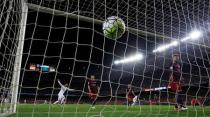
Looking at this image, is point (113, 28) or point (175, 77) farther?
point (175, 77)

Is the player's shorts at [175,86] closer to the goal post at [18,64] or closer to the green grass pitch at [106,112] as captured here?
the green grass pitch at [106,112]

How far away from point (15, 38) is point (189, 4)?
5733mm

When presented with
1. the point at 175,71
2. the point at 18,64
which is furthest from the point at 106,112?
the point at 18,64

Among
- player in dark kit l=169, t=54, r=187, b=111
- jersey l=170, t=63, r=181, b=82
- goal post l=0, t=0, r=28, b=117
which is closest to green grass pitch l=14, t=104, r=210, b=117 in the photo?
goal post l=0, t=0, r=28, b=117

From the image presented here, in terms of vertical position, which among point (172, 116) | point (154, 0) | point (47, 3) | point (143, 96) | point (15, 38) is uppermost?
point (154, 0)

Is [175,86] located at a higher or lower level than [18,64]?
lower

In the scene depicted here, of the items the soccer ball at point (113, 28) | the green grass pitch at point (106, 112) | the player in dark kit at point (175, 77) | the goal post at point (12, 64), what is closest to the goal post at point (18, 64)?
the goal post at point (12, 64)

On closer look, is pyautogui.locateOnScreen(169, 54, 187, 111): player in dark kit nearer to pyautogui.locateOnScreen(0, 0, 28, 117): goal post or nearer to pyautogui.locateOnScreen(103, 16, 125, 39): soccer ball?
pyautogui.locateOnScreen(103, 16, 125, 39): soccer ball

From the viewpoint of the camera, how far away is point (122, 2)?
6.76 m

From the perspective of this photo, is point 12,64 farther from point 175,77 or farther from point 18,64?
point 175,77

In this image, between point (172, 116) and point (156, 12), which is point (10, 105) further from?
point (156, 12)

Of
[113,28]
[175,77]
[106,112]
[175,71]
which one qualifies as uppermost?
[113,28]

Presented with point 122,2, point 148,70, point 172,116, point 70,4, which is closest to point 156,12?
point 122,2

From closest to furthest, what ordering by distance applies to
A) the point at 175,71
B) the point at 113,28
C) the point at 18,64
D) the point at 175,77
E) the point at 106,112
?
the point at 18,64 < the point at 113,28 < the point at 106,112 < the point at 175,71 < the point at 175,77
